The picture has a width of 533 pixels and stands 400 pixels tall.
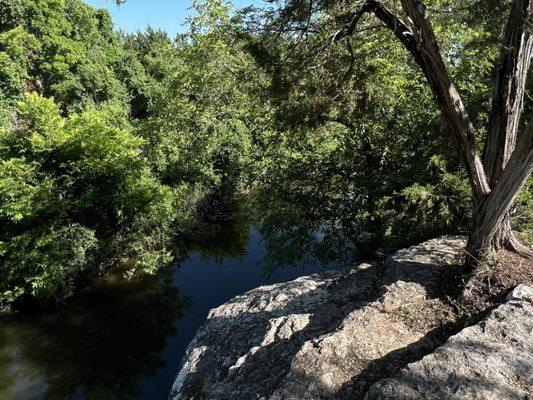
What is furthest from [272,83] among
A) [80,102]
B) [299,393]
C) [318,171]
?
[80,102]

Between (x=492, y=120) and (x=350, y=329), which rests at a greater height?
(x=492, y=120)

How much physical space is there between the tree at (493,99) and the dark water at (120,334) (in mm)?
5272

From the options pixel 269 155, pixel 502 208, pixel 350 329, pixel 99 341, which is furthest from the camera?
pixel 269 155

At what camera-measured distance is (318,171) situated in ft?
30.5

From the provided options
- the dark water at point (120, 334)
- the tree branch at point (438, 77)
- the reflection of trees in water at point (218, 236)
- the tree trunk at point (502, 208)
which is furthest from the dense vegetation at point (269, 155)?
the tree trunk at point (502, 208)

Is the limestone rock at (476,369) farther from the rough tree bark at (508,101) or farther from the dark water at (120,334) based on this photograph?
the dark water at (120,334)

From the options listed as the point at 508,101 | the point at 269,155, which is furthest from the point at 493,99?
the point at 269,155

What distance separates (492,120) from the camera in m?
4.11

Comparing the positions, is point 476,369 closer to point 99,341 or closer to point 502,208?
Answer: point 502,208

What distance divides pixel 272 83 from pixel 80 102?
22.1 m

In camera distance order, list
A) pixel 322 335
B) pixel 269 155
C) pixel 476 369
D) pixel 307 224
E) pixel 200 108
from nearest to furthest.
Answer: pixel 476 369 < pixel 322 335 < pixel 307 224 < pixel 269 155 < pixel 200 108

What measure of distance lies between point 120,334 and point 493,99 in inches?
360

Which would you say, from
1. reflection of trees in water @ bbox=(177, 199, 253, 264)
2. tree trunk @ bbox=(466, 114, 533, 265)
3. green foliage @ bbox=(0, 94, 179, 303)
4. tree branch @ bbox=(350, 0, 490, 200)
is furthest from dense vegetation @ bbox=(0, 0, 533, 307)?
tree trunk @ bbox=(466, 114, 533, 265)

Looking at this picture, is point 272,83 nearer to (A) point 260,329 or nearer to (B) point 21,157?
(A) point 260,329
